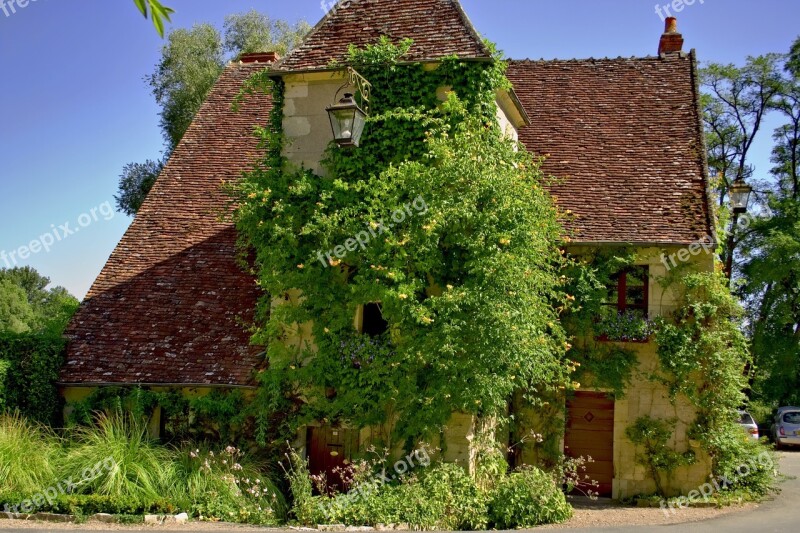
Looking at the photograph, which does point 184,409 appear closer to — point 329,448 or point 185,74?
point 329,448

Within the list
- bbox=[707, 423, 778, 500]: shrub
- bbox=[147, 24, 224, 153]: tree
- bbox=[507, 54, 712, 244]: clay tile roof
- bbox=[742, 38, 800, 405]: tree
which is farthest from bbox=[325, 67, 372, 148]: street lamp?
bbox=[742, 38, 800, 405]: tree

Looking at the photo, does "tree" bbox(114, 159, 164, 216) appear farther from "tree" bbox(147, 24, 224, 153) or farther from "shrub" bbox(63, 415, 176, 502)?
"shrub" bbox(63, 415, 176, 502)

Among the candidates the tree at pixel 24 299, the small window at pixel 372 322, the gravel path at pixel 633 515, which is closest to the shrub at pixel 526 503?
the gravel path at pixel 633 515

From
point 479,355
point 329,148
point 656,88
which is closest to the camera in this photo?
point 479,355

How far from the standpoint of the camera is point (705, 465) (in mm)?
14203

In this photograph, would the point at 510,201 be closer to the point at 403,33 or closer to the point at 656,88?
the point at 403,33

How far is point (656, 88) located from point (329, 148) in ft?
27.8

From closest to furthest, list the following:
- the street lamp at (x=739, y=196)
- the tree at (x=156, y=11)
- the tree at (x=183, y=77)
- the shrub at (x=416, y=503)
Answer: the tree at (x=156, y=11)
the shrub at (x=416, y=503)
the street lamp at (x=739, y=196)
the tree at (x=183, y=77)

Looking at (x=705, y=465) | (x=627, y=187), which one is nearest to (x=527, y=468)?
(x=705, y=465)

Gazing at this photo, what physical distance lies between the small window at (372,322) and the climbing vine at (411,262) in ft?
2.46

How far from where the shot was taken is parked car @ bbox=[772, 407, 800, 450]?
25.3 meters

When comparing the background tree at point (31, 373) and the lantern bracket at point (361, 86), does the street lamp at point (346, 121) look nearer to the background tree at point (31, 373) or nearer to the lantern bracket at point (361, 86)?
the lantern bracket at point (361, 86)

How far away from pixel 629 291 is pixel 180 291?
8.99m

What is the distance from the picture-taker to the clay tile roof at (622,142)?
14734 millimetres
